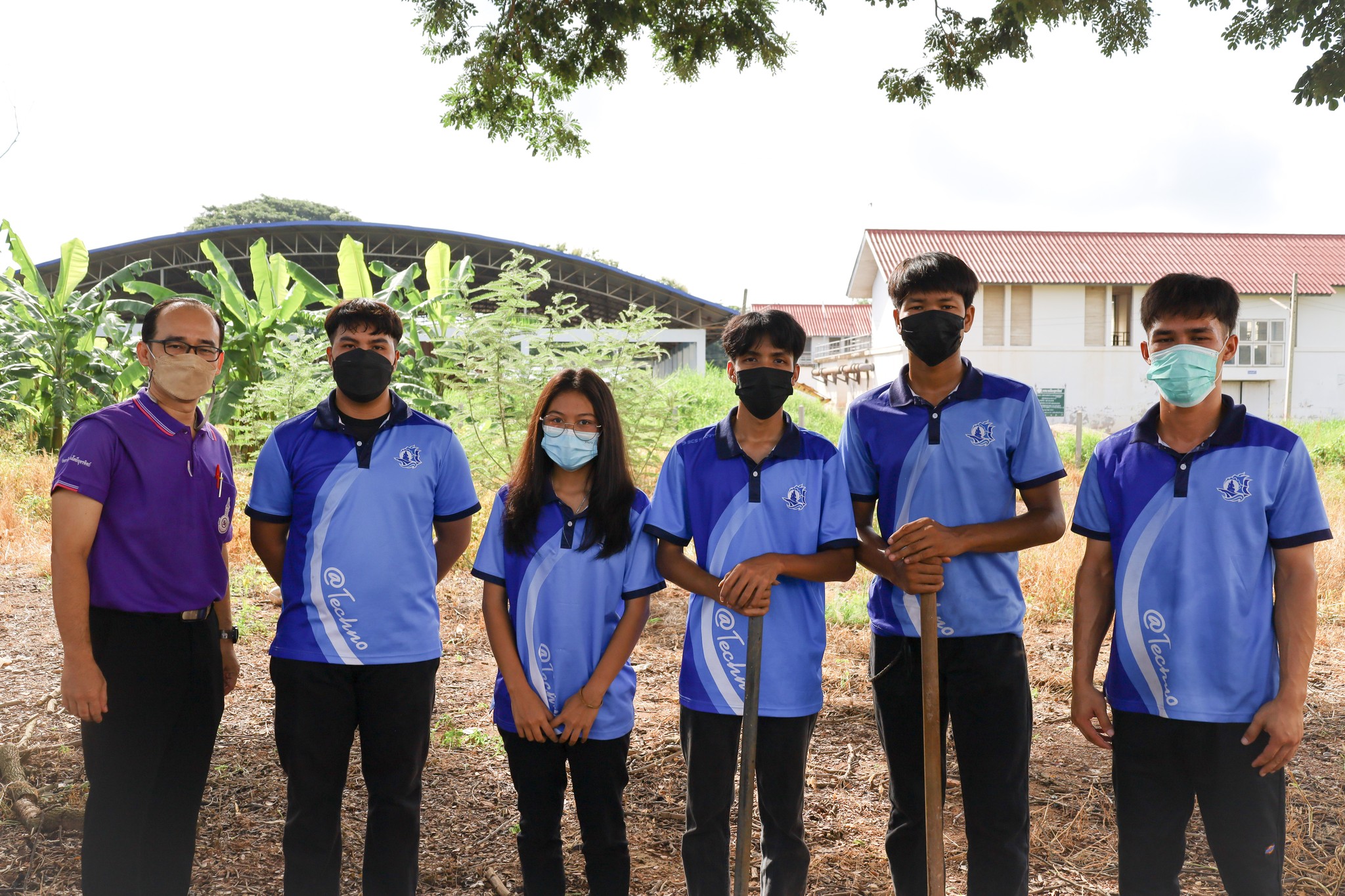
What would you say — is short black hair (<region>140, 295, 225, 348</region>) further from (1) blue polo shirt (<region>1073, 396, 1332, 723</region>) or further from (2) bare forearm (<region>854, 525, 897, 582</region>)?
(1) blue polo shirt (<region>1073, 396, 1332, 723</region>)

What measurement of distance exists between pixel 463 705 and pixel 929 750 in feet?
10.4

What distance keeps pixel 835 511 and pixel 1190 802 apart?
3.91 ft

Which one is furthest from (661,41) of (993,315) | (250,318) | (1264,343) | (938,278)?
(1264,343)

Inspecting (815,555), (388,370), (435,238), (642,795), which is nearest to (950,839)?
(642,795)

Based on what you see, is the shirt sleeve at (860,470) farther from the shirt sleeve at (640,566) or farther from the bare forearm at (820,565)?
the shirt sleeve at (640,566)

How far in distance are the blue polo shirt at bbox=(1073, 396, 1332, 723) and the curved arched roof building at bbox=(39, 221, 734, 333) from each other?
21.7 m

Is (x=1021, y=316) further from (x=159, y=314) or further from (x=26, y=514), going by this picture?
(x=159, y=314)

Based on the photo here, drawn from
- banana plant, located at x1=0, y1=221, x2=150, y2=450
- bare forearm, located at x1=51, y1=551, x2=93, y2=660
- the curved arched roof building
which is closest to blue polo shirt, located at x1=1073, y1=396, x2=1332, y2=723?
→ bare forearm, located at x1=51, y1=551, x2=93, y2=660

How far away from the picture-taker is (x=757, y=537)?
2.64 m

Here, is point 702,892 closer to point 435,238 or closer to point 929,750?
point 929,750

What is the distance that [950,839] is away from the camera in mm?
3582

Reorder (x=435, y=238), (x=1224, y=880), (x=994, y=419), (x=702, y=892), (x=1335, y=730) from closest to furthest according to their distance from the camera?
(x=1224, y=880) < (x=702, y=892) < (x=994, y=419) < (x=1335, y=730) < (x=435, y=238)

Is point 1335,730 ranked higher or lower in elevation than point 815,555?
lower

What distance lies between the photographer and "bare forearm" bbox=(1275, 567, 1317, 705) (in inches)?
90.2
